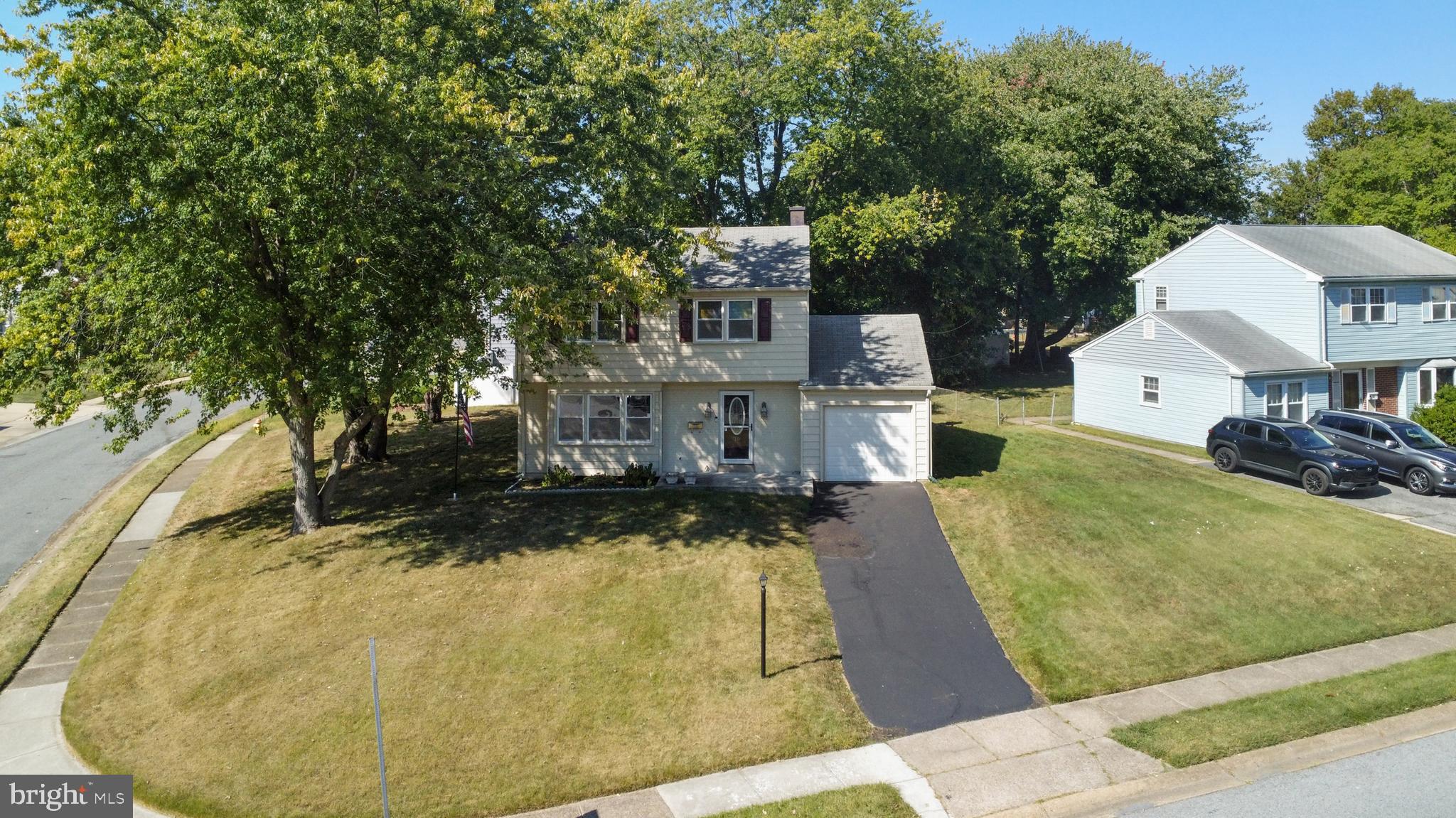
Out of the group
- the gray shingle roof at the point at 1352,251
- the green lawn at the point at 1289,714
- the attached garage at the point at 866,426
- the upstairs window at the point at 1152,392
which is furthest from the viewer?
the gray shingle roof at the point at 1352,251

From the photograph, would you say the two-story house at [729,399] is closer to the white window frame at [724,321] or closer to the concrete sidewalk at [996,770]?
the white window frame at [724,321]

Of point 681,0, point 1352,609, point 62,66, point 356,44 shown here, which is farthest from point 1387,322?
point 62,66

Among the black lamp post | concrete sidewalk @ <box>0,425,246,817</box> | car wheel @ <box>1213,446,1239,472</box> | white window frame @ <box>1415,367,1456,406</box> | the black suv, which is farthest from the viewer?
white window frame @ <box>1415,367,1456,406</box>

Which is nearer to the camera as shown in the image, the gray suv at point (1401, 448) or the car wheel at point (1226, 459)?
the gray suv at point (1401, 448)

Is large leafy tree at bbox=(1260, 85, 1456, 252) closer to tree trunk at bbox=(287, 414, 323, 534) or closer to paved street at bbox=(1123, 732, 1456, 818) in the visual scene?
paved street at bbox=(1123, 732, 1456, 818)

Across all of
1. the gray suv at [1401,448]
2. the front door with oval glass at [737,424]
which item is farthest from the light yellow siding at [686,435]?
the gray suv at [1401,448]

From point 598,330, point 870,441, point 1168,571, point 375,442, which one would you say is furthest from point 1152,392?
point 375,442

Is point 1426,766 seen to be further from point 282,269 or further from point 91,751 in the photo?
point 282,269

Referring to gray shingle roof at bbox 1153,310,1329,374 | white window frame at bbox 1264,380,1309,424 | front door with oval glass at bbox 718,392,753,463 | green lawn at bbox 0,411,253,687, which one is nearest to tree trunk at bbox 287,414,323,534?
green lawn at bbox 0,411,253,687
